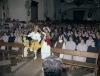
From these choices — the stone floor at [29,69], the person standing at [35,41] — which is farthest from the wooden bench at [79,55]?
the person standing at [35,41]

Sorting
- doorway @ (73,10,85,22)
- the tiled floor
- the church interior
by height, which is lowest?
the tiled floor

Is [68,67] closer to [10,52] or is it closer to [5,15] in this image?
[10,52]

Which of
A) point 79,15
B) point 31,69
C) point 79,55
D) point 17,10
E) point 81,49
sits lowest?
point 31,69

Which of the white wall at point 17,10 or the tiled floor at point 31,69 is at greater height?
the white wall at point 17,10

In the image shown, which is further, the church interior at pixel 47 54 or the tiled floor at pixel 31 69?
the tiled floor at pixel 31 69

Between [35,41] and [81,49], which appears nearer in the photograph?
[81,49]

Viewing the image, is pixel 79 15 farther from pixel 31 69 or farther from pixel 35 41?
pixel 31 69

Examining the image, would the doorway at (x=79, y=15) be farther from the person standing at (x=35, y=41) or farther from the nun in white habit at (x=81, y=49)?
the nun in white habit at (x=81, y=49)

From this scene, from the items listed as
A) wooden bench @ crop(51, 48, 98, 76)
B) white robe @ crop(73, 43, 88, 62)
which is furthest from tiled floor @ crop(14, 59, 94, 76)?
white robe @ crop(73, 43, 88, 62)

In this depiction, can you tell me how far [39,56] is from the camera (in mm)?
13805

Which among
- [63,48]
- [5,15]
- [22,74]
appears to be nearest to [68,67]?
[63,48]

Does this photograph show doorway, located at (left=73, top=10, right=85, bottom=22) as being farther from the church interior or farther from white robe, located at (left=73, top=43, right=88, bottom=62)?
white robe, located at (left=73, top=43, right=88, bottom=62)

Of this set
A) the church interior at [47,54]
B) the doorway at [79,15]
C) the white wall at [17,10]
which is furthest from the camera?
the doorway at [79,15]

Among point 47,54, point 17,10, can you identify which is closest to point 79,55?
point 47,54
